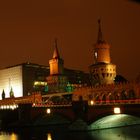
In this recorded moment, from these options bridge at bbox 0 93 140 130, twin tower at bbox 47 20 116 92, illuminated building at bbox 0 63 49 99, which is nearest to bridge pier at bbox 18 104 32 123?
bridge at bbox 0 93 140 130

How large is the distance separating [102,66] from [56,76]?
22196 millimetres

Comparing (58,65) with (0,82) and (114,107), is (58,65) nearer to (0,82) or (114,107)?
(0,82)

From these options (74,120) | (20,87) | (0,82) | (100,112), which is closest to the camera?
(100,112)

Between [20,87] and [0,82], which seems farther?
[0,82]

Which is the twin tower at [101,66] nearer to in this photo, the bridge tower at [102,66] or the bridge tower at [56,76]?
the bridge tower at [102,66]

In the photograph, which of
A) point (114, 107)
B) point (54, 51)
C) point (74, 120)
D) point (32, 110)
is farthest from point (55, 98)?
point (114, 107)

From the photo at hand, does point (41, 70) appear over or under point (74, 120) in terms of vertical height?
over

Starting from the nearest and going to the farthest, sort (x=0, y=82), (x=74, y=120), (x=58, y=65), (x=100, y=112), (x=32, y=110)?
(x=100, y=112)
(x=74, y=120)
(x=32, y=110)
(x=58, y=65)
(x=0, y=82)

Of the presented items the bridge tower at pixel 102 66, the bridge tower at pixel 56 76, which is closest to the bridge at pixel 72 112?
the bridge tower at pixel 102 66

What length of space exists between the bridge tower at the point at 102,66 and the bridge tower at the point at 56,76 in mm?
15773

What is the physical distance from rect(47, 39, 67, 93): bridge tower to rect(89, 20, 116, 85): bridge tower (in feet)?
51.7

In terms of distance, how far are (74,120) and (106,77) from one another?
1815 inches

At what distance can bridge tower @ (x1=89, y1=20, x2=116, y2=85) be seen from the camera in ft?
296

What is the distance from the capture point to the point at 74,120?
4725cm
